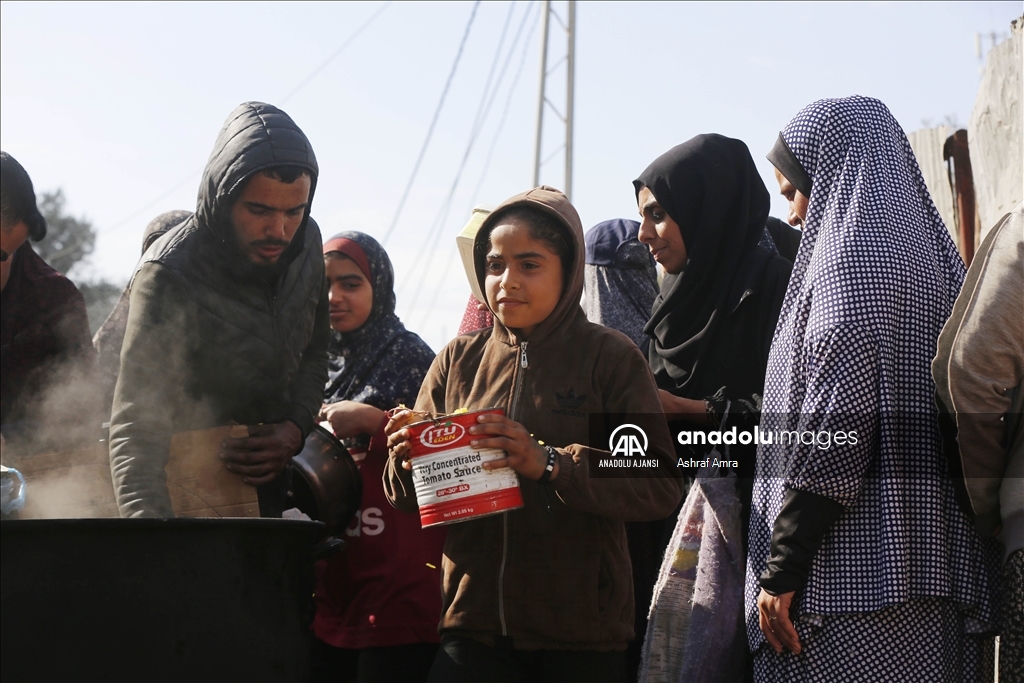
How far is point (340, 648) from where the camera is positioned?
150 inches

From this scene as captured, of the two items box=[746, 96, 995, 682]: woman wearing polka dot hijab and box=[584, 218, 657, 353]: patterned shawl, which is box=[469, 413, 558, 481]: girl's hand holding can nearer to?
box=[746, 96, 995, 682]: woman wearing polka dot hijab

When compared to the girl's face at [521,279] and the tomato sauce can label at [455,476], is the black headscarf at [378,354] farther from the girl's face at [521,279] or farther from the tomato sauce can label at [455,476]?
the tomato sauce can label at [455,476]

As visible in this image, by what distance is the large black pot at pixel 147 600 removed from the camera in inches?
87.0

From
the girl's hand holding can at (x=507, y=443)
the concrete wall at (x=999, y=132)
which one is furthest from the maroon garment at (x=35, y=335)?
the concrete wall at (x=999, y=132)

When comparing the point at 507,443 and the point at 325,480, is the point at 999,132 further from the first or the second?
the point at 325,480

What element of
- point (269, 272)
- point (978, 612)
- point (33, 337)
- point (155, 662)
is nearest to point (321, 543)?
point (155, 662)

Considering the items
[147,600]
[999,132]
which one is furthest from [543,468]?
[999,132]

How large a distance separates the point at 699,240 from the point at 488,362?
3.62ft

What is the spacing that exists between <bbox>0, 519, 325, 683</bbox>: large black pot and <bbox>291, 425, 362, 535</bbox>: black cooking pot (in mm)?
980

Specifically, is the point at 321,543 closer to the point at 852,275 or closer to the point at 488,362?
the point at 488,362

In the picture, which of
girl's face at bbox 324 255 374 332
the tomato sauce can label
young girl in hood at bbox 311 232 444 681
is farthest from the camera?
girl's face at bbox 324 255 374 332

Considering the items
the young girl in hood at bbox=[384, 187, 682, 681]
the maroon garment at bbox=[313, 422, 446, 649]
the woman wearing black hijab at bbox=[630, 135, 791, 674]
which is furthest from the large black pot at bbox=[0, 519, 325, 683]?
the woman wearing black hijab at bbox=[630, 135, 791, 674]

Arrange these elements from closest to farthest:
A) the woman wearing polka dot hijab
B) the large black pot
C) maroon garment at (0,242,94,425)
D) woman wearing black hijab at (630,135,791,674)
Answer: the large black pot → the woman wearing polka dot hijab → woman wearing black hijab at (630,135,791,674) → maroon garment at (0,242,94,425)

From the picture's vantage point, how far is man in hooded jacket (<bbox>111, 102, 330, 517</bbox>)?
2.87 m
